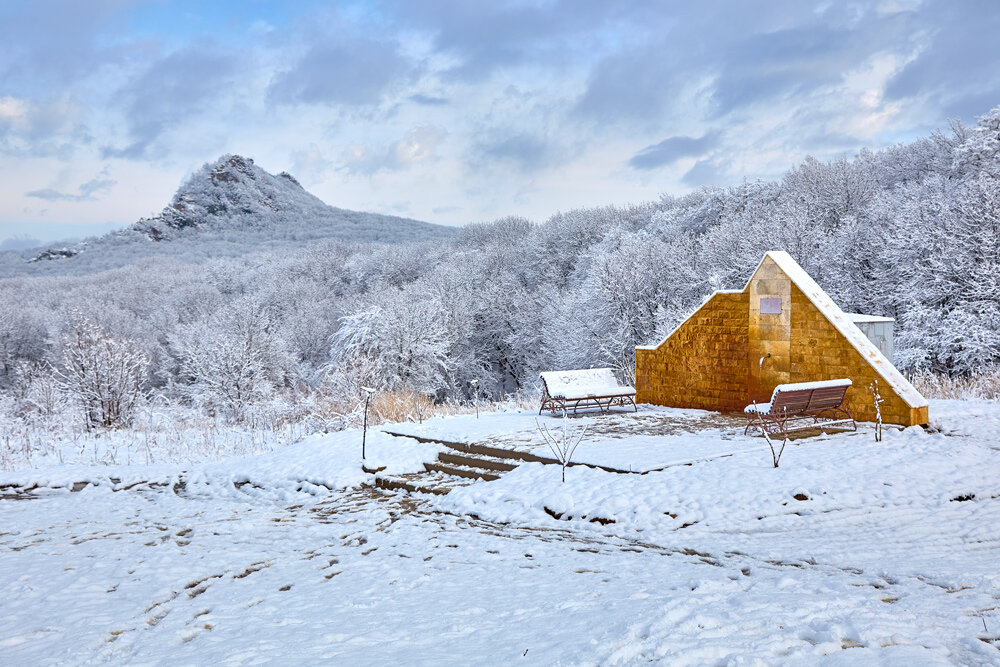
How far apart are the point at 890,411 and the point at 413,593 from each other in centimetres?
729

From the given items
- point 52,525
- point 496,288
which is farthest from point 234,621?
point 496,288

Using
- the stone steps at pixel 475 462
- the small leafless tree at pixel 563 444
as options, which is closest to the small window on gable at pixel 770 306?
the small leafless tree at pixel 563 444

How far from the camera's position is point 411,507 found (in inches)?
300

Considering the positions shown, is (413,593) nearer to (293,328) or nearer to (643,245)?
(643,245)

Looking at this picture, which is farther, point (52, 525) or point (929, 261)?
point (929, 261)

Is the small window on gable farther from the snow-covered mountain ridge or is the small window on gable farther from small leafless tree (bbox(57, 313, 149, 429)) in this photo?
the snow-covered mountain ridge

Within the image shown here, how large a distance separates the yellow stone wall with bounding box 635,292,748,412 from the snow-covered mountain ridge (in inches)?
2268

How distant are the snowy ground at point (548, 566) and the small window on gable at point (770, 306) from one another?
108 inches

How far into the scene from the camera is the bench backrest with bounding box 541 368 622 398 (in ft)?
38.3

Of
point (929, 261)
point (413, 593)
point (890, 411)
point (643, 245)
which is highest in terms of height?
point (643, 245)

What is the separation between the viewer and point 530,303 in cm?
3762

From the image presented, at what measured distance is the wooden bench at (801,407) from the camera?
845 cm

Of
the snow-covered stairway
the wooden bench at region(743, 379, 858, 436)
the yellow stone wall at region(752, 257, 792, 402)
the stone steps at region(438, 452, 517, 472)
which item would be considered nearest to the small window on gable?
the yellow stone wall at region(752, 257, 792, 402)

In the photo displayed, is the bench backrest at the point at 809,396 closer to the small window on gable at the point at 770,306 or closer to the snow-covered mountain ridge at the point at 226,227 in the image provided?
the small window on gable at the point at 770,306
